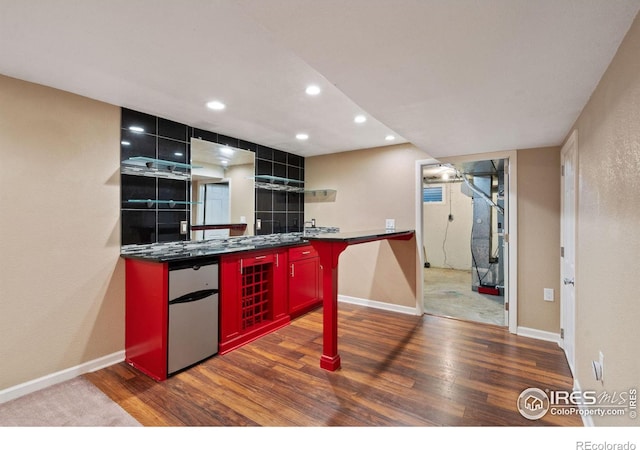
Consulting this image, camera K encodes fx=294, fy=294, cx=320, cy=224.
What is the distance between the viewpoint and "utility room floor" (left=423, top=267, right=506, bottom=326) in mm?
3753

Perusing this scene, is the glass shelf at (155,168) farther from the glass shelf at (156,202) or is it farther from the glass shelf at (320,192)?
the glass shelf at (320,192)

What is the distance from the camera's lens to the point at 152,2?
4.43 feet

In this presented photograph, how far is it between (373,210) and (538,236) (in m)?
1.89

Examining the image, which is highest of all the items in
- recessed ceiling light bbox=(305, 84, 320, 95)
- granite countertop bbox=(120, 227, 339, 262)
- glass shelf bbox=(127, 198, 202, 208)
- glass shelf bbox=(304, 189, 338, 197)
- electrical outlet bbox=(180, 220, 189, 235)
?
recessed ceiling light bbox=(305, 84, 320, 95)

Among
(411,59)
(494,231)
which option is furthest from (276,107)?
(494,231)

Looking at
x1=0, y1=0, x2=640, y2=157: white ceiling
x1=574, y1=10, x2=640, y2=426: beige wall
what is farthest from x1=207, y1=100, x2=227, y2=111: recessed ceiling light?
x1=574, y1=10, x2=640, y2=426: beige wall

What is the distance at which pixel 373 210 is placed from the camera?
4.12 metres

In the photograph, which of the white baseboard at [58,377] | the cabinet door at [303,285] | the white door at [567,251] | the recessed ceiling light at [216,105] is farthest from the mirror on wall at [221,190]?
the white door at [567,251]

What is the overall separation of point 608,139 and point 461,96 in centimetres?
73

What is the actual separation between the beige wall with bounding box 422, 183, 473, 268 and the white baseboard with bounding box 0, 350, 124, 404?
6266mm

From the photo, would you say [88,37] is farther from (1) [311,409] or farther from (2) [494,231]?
(2) [494,231]

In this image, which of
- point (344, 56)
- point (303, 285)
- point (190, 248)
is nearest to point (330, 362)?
point (303, 285)

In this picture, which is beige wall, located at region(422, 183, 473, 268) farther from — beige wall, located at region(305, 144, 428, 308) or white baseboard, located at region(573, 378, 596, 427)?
white baseboard, located at region(573, 378, 596, 427)

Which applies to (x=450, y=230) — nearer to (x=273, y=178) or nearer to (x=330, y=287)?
(x=273, y=178)
